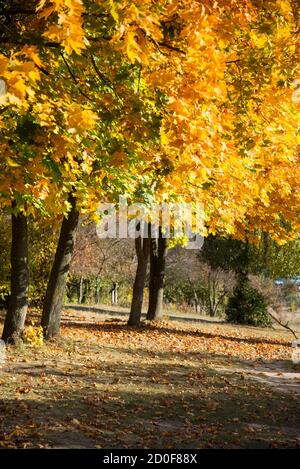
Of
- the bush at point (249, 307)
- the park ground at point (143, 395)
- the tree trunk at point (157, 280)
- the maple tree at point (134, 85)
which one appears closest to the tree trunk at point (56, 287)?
the park ground at point (143, 395)

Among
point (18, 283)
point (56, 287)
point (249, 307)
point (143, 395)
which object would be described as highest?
point (18, 283)

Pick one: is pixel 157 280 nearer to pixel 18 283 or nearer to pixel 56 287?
pixel 56 287

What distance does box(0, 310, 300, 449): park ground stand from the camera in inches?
273

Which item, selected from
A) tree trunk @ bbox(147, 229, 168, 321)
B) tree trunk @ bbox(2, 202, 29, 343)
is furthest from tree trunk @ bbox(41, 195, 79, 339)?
tree trunk @ bbox(147, 229, 168, 321)

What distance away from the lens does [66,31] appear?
186 inches

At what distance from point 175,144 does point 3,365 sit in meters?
6.28

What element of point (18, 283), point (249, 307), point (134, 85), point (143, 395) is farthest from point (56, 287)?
point (249, 307)

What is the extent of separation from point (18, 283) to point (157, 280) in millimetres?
9143

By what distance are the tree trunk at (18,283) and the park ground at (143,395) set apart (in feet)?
1.86

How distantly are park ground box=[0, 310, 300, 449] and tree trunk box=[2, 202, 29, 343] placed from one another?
0.57 meters

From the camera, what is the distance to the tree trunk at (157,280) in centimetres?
2066

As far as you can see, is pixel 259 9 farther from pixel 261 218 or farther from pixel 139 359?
pixel 261 218

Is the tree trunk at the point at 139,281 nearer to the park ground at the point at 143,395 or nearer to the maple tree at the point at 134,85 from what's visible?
the park ground at the point at 143,395

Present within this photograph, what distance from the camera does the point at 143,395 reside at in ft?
30.3
